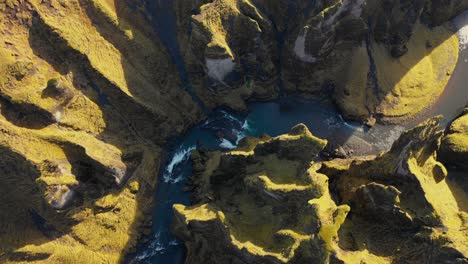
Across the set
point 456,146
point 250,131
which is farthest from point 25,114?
point 456,146

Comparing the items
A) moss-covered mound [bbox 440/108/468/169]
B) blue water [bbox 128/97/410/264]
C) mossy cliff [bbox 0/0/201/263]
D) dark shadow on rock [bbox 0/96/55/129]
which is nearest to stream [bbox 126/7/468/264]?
blue water [bbox 128/97/410/264]

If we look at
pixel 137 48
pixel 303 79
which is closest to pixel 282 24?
pixel 303 79

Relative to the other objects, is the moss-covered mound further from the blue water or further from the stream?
the blue water

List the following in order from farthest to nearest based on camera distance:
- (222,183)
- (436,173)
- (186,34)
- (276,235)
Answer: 1. (186,34)
2. (222,183)
3. (436,173)
4. (276,235)

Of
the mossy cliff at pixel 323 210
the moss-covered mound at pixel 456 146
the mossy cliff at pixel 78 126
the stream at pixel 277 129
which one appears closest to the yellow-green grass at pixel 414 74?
the stream at pixel 277 129

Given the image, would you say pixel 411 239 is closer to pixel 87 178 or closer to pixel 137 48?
pixel 87 178

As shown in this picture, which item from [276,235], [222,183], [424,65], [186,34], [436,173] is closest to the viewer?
[276,235]
